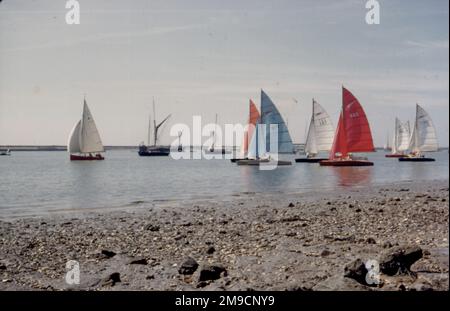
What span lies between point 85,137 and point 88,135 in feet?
2.36

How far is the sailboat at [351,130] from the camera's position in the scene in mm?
61750

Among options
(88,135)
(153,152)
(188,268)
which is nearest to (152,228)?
(188,268)

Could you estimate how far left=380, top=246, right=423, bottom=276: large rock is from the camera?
8.11m

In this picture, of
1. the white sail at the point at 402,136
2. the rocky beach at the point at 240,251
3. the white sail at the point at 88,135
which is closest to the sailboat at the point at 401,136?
the white sail at the point at 402,136

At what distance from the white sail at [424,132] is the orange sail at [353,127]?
14406 millimetres

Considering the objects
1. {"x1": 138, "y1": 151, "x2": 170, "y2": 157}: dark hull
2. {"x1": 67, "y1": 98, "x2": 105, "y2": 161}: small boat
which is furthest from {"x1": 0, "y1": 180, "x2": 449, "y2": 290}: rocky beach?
{"x1": 138, "y1": 151, "x2": 170, "y2": 157}: dark hull

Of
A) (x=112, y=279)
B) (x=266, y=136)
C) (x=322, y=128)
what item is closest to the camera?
(x=112, y=279)

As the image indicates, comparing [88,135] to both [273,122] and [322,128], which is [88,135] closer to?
[273,122]

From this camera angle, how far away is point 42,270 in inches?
395

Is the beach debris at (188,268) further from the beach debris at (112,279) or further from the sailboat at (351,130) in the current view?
the sailboat at (351,130)

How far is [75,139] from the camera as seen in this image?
90500mm

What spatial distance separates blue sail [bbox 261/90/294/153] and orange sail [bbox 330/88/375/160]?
8519 millimetres

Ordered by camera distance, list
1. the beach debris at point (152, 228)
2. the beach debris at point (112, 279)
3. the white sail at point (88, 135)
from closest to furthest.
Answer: the beach debris at point (112, 279) < the beach debris at point (152, 228) < the white sail at point (88, 135)

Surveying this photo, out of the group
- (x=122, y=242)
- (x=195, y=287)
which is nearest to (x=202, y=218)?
(x=122, y=242)
